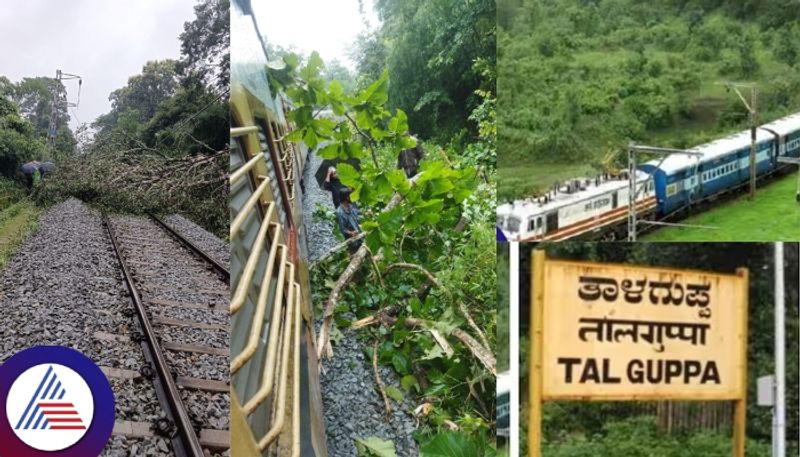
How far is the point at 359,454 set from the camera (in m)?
2.50

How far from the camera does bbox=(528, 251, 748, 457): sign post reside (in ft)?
8.70

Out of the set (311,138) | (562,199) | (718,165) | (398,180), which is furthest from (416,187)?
(718,165)

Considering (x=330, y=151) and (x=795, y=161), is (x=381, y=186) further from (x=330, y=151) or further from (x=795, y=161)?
(x=795, y=161)

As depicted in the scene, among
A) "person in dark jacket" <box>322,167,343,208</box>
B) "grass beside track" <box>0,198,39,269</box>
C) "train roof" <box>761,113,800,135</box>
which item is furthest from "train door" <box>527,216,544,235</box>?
"grass beside track" <box>0,198,39,269</box>

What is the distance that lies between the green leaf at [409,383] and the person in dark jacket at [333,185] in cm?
60

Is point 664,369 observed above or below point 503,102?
below

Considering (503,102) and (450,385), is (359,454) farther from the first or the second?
(503,102)

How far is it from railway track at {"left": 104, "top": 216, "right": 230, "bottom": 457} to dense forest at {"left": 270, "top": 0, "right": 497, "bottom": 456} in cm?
39

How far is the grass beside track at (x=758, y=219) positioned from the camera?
2752 millimetres

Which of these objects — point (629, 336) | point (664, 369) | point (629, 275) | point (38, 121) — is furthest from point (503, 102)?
point (38, 121)

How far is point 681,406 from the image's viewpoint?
279 cm

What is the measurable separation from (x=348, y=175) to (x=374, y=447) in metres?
0.86

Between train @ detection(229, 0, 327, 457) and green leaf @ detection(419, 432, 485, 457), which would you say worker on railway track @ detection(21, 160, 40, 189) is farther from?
green leaf @ detection(419, 432, 485, 457)

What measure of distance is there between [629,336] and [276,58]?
1477mm
